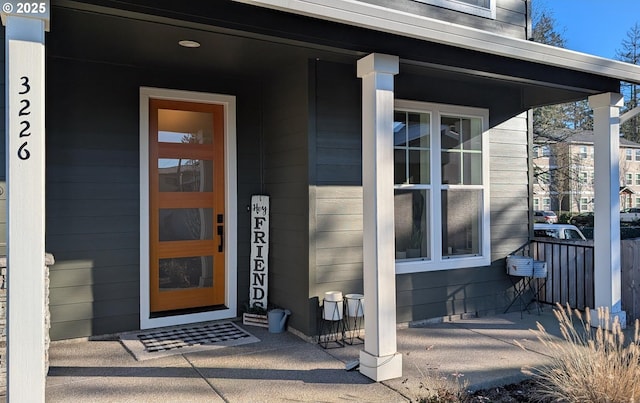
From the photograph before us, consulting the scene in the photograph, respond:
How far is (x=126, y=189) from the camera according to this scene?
4.37 m

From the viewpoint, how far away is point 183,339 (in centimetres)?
421

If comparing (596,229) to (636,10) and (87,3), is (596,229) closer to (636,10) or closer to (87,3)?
(87,3)

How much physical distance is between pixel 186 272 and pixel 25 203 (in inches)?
104

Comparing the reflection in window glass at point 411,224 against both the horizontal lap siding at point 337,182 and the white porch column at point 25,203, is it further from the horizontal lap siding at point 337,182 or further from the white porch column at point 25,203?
the white porch column at point 25,203

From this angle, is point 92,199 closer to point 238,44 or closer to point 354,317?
point 238,44

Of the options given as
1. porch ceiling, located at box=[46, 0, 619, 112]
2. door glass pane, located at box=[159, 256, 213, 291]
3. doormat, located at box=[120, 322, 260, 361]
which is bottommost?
doormat, located at box=[120, 322, 260, 361]

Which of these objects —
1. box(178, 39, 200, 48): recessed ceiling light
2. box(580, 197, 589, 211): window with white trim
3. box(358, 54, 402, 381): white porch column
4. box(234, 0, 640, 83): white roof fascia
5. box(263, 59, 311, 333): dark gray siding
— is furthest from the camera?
box(580, 197, 589, 211): window with white trim

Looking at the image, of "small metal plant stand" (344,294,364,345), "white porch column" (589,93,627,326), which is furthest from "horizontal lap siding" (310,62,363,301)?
"white porch column" (589,93,627,326)

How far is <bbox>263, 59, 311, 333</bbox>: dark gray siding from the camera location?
427 centimetres

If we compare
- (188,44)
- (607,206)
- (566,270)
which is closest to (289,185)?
(188,44)

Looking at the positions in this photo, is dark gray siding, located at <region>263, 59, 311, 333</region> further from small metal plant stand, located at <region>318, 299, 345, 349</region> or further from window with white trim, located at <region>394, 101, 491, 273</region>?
window with white trim, located at <region>394, 101, 491, 273</region>

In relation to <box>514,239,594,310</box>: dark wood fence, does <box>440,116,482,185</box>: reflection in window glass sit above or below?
above

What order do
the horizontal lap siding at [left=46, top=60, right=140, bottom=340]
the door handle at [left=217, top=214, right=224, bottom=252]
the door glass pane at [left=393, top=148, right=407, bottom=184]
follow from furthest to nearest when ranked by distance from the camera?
the door handle at [left=217, top=214, right=224, bottom=252]
the door glass pane at [left=393, top=148, right=407, bottom=184]
the horizontal lap siding at [left=46, top=60, right=140, bottom=340]

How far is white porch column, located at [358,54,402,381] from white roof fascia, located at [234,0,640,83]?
249mm
